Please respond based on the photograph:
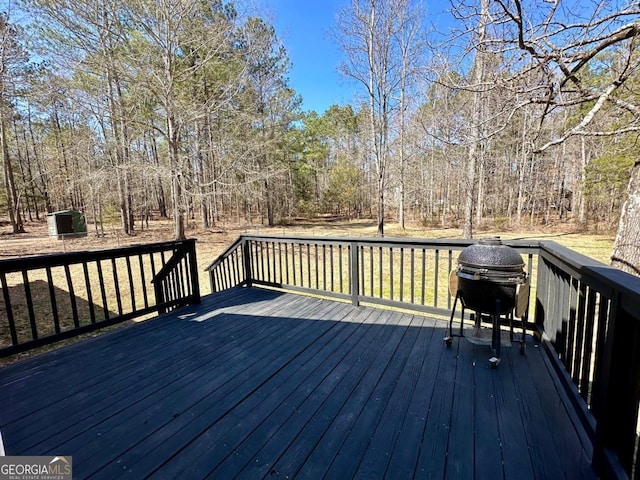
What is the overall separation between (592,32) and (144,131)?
35.4ft

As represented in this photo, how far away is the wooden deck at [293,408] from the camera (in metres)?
1.42

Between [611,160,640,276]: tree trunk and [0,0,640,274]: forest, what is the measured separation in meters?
0.02

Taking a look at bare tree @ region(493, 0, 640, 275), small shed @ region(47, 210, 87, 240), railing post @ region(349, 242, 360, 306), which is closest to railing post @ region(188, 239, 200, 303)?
railing post @ region(349, 242, 360, 306)

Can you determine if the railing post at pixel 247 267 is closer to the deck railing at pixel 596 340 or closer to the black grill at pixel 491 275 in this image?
the deck railing at pixel 596 340

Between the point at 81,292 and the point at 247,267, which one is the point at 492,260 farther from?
the point at 81,292

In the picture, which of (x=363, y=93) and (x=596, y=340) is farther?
(x=363, y=93)

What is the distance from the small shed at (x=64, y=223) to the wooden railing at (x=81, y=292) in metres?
5.69

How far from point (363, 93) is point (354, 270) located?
10233 millimetres

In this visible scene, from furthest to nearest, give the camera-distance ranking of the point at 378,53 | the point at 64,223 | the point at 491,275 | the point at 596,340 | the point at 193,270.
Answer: the point at 64,223 → the point at 378,53 → the point at 193,270 → the point at 491,275 → the point at 596,340

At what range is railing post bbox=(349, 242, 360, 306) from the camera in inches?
139

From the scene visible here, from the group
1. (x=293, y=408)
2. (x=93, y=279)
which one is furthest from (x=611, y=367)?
(x=93, y=279)

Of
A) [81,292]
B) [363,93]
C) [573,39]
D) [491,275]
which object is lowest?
[81,292]

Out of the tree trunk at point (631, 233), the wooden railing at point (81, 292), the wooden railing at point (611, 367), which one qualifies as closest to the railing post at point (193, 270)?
the wooden railing at point (81, 292)

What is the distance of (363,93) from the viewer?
1167cm
